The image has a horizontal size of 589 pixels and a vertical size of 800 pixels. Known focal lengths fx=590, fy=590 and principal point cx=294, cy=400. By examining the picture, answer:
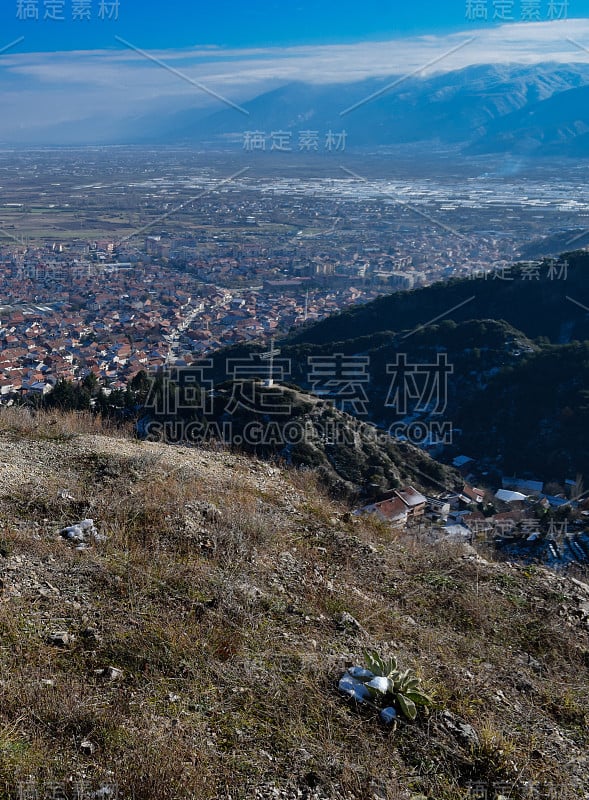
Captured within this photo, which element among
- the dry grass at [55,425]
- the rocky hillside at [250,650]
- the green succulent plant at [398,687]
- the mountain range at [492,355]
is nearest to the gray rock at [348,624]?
the rocky hillside at [250,650]

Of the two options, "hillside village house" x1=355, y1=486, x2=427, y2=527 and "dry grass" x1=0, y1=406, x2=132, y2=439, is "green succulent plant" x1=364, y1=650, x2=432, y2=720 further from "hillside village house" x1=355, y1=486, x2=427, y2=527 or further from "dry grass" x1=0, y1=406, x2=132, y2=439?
"hillside village house" x1=355, y1=486, x2=427, y2=527

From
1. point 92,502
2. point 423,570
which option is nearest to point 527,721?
point 423,570

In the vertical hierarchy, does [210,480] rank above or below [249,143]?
below

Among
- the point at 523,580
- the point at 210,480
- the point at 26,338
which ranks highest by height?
the point at 210,480

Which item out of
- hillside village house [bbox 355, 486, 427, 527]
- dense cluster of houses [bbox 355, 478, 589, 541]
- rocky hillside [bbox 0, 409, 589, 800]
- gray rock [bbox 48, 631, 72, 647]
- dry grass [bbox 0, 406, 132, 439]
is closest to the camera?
rocky hillside [bbox 0, 409, 589, 800]

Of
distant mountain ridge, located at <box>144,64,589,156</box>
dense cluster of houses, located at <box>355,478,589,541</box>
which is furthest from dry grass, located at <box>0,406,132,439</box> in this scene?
distant mountain ridge, located at <box>144,64,589,156</box>

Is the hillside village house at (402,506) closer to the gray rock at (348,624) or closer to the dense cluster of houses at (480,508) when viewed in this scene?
the dense cluster of houses at (480,508)

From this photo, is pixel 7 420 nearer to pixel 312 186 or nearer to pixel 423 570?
pixel 423 570

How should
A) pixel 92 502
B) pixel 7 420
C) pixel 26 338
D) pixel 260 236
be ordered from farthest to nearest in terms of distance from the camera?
1. pixel 260 236
2. pixel 26 338
3. pixel 7 420
4. pixel 92 502
